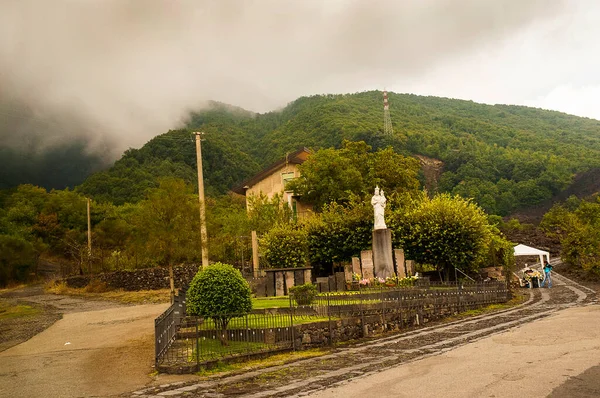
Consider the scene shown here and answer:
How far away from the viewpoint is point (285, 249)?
3095 cm

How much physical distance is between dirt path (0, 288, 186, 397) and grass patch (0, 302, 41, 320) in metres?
2.95

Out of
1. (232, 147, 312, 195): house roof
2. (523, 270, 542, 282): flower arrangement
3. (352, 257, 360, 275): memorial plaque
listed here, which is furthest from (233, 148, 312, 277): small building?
(523, 270, 542, 282): flower arrangement

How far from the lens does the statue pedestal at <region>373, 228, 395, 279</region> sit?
84.9ft

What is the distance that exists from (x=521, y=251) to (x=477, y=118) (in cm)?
6833

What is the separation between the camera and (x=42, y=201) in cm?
5816

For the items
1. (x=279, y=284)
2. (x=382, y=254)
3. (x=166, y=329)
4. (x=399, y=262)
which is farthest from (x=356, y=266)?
(x=166, y=329)

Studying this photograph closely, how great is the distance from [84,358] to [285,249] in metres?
18.5

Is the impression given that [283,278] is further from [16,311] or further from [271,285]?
[16,311]

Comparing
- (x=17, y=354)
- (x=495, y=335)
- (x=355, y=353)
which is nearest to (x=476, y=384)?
(x=355, y=353)

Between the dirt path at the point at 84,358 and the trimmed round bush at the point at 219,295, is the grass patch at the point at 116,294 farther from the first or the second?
the trimmed round bush at the point at 219,295

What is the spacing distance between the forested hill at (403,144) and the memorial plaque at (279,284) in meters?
36.0

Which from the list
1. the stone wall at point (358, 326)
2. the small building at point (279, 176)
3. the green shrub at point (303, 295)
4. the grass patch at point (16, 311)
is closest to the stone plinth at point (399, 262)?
the stone wall at point (358, 326)

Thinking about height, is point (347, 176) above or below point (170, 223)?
above

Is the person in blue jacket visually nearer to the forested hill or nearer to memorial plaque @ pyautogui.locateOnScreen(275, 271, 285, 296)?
memorial plaque @ pyautogui.locateOnScreen(275, 271, 285, 296)
